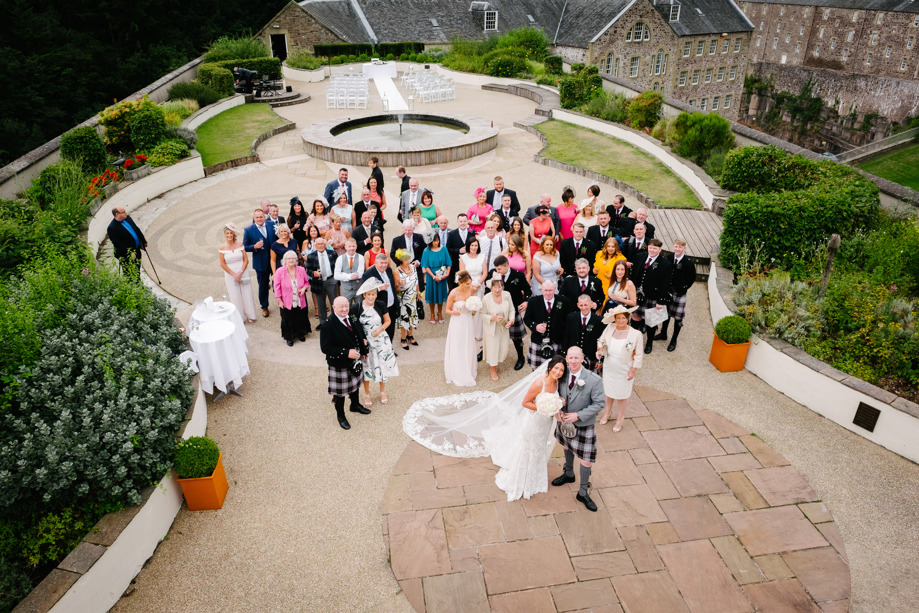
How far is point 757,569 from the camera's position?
18.1 ft

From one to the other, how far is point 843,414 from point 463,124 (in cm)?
1699

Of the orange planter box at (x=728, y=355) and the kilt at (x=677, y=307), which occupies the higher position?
the kilt at (x=677, y=307)

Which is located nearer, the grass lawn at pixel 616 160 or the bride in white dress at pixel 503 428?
the bride in white dress at pixel 503 428

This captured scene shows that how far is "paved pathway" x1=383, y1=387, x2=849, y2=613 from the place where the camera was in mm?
5281

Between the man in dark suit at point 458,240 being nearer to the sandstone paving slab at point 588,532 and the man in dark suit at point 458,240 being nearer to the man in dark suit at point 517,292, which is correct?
the man in dark suit at point 517,292

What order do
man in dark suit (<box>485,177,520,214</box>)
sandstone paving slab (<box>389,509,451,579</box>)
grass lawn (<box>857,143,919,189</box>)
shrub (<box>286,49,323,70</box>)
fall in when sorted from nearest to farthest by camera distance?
sandstone paving slab (<box>389,509,451,579</box>), man in dark suit (<box>485,177,520,214</box>), grass lawn (<box>857,143,919,189</box>), shrub (<box>286,49,323,70</box>)

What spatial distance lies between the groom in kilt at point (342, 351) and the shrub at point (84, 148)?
11.5 meters

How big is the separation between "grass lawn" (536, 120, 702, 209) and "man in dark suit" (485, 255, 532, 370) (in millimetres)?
7452

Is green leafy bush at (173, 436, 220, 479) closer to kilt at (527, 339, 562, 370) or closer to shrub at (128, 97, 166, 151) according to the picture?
kilt at (527, 339, 562, 370)

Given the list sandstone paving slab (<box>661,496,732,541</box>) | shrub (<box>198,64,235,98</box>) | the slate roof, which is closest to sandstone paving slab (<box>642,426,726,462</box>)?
sandstone paving slab (<box>661,496,732,541</box>)

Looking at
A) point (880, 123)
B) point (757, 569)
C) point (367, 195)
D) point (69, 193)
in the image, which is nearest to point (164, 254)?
point (69, 193)

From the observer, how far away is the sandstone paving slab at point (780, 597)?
5.16 meters

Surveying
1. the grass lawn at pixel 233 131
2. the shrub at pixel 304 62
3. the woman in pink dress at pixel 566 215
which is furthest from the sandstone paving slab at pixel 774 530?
the shrub at pixel 304 62

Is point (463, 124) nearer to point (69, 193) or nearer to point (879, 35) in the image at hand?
point (69, 193)
